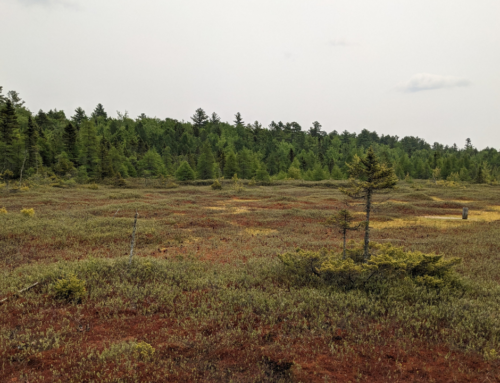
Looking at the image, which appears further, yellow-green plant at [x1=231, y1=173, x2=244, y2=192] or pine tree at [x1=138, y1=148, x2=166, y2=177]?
pine tree at [x1=138, y1=148, x2=166, y2=177]

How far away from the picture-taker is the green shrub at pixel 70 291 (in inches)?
340

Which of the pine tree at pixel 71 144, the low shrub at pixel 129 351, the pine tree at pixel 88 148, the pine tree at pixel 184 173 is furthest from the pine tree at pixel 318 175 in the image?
the low shrub at pixel 129 351

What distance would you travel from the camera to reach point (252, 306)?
8.24m

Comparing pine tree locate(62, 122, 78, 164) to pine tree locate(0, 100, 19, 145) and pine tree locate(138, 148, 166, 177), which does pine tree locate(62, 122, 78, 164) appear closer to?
pine tree locate(138, 148, 166, 177)

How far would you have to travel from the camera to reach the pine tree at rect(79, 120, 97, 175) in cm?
6369

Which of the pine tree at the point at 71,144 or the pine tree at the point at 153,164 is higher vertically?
the pine tree at the point at 71,144

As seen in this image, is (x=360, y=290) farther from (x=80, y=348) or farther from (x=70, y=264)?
(x=70, y=264)

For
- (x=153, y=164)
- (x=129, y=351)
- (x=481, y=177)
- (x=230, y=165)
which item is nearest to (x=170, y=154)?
(x=153, y=164)

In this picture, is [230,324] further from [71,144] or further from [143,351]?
[71,144]

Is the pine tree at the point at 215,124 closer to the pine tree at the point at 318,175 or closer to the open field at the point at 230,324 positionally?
the pine tree at the point at 318,175

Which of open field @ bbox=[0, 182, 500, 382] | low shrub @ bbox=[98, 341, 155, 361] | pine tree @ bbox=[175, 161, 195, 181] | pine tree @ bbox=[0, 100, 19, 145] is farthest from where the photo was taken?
pine tree @ bbox=[175, 161, 195, 181]

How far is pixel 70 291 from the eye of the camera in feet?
29.0

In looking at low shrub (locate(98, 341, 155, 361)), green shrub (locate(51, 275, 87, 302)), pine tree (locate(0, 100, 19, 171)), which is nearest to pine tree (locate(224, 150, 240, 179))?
pine tree (locate(0, 100, 19, 171))

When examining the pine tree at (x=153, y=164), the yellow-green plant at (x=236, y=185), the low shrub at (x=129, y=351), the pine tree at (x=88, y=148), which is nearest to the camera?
the low shrub at (x=129, y=351)
